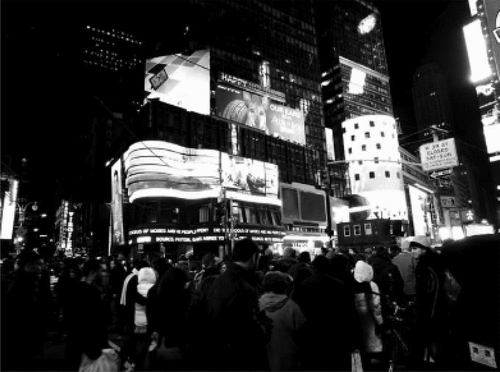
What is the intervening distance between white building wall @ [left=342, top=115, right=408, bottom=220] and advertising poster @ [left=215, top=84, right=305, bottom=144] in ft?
78.0

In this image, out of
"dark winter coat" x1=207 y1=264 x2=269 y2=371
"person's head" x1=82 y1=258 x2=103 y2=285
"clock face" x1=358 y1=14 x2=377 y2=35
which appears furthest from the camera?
"clock face" x1=358 y1=14 x2=377 y2=35

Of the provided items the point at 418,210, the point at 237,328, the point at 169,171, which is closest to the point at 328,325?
the point at 237,328

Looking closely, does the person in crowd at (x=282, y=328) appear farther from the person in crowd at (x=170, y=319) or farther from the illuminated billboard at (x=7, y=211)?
the illuminated billboard at (x=7, y=211)

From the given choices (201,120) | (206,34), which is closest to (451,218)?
(201,120)

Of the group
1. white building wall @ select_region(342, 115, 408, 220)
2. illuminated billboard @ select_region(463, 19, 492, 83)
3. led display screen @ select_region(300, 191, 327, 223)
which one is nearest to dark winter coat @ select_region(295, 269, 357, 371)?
illuminated billboard @ select_region(463, 19, 492, 83)

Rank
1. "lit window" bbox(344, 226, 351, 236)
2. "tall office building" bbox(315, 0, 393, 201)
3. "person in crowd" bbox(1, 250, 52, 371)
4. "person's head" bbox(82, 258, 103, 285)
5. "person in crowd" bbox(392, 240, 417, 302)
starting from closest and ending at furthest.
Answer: "person in crowd" bbox(1, 250, 52, 371), "person's head" bbox(82, 258, 103, 285), "person in crowd" bbox(392, 240, 417, 302), "lit window" bbox(344, 226, 351, 236), "tall office building" bbox(315, 0, 393, 201)

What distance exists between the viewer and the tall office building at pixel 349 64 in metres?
102

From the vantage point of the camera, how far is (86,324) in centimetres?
436

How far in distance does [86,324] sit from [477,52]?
2051 cm

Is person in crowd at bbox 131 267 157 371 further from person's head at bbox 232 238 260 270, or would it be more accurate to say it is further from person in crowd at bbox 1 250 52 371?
person's head at bbox 232 238 260 270

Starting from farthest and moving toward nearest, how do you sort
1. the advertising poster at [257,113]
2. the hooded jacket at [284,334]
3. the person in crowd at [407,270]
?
the advertising poster at [257,113] < the person in crowd at [407,270] < the hooded jacket at [284,334]

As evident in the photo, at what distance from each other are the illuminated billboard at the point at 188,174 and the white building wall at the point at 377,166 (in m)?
33.4

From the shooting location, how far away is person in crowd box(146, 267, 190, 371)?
4801 millimetres

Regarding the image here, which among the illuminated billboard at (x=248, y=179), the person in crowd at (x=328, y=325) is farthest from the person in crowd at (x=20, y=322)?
the illuminated billboard at (x=248, y=179)
